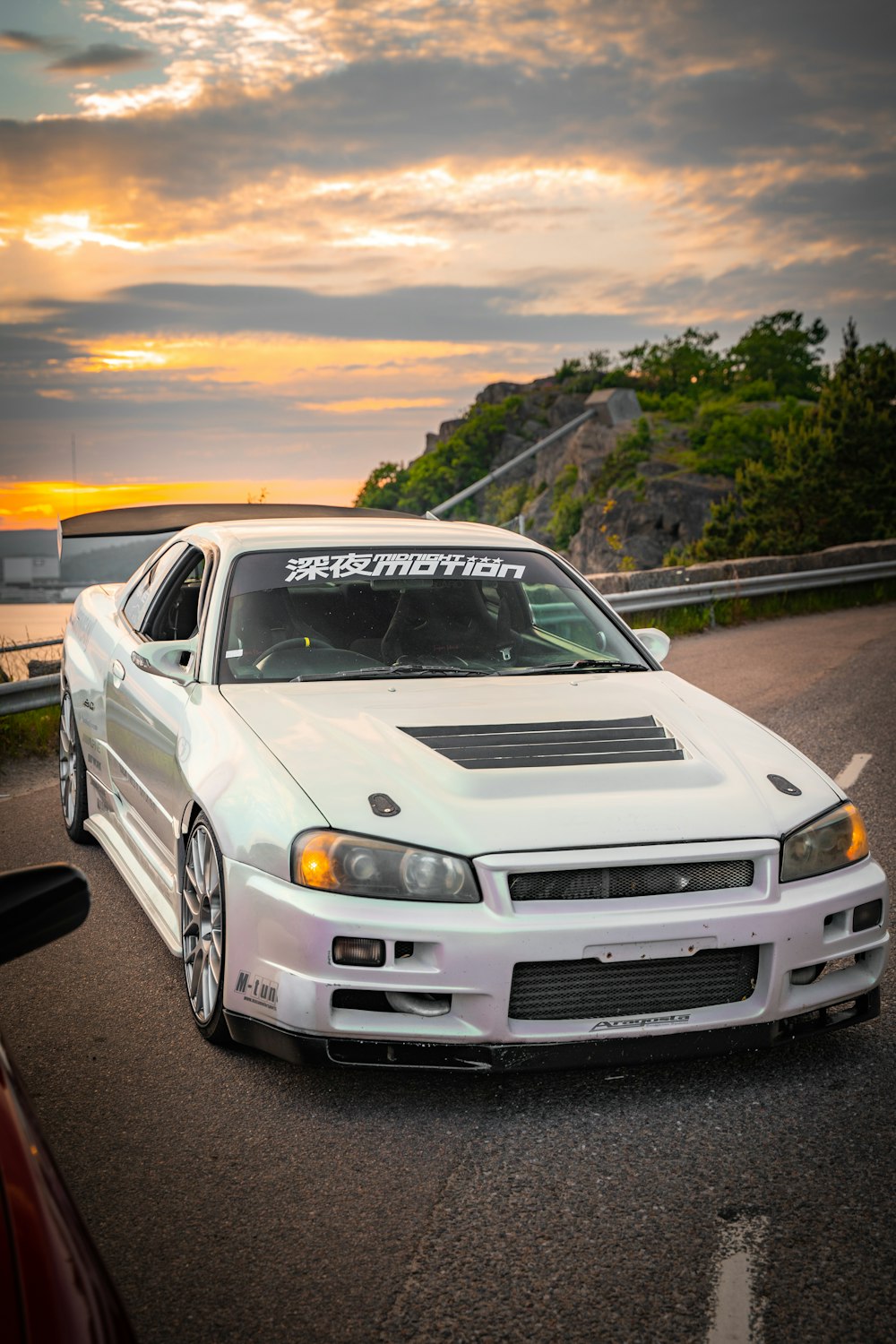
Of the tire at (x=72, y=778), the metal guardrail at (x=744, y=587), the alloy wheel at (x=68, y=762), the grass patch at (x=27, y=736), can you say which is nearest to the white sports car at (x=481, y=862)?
the tire at (x=72, y=778)

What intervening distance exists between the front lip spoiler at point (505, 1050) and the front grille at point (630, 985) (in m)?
0.08

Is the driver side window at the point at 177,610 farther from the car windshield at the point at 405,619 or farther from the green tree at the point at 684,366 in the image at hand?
the green tree at the point at 684,366

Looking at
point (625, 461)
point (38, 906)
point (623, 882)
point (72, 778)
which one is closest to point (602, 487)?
point (625, 461)

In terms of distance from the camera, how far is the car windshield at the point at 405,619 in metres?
4.77

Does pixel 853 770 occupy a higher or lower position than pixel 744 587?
higher

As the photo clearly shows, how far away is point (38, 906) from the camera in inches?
76.0

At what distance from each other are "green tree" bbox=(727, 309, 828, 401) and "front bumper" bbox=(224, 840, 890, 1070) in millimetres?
122941

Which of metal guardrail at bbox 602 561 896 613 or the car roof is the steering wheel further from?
metal guardrail at bbox 602 561 896 613

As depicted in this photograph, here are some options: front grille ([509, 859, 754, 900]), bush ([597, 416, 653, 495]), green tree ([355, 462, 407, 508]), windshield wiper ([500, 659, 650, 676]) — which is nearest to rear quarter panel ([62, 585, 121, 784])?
windshield wiper ([500, 659, 650, 676])

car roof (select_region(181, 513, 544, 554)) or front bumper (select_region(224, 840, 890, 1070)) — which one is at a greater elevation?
car roof (select_region(181, 513, 544, 554))

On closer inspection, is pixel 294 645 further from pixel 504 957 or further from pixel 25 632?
pixel 25 632

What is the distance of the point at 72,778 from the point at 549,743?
334cm

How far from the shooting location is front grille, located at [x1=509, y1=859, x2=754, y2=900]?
342 centimetres

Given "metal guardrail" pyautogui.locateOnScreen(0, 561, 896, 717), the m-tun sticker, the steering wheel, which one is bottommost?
"metal guardrail" pyautogui.locateOnScreen(0, 561, 896, 717)
